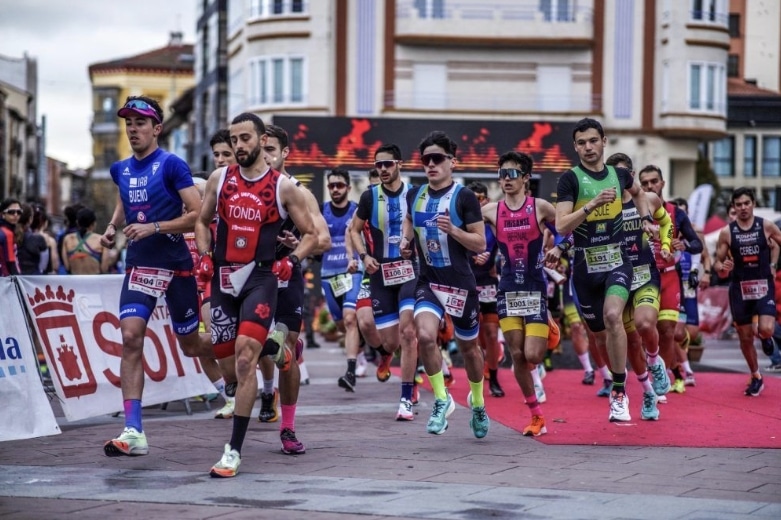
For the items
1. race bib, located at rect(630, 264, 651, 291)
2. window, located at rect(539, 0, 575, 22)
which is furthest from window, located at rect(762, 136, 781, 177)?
race bib, located at rect(630, 264, 651, 291)

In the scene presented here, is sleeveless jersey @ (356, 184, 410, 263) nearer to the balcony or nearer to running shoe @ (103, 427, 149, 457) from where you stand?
running shoe @ (103, 427, 149, 457)

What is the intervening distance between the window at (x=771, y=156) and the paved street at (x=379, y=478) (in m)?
62.5

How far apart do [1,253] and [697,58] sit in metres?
38.4

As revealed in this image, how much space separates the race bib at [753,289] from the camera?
1312 cm

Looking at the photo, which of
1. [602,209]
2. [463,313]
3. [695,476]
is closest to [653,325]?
[602,209]

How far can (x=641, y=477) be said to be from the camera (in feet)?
24.8

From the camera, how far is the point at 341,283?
1421cm

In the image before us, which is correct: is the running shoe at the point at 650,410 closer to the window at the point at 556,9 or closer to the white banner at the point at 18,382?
the white banner at the point at 18,382

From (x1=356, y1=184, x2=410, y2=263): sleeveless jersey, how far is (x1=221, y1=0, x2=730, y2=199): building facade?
1433 inches

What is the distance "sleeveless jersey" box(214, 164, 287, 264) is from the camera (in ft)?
25.9

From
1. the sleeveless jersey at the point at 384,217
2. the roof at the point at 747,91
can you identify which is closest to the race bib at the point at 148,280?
the sleeveless jersey at the point at 384,217

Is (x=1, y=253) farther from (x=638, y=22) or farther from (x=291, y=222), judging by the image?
(x=638, y=22)

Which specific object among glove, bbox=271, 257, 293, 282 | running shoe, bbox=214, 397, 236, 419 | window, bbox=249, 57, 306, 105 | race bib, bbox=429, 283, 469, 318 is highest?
window, bbox=249, 57, 306, 105

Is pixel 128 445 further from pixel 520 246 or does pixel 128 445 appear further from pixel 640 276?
pixel 640 276
